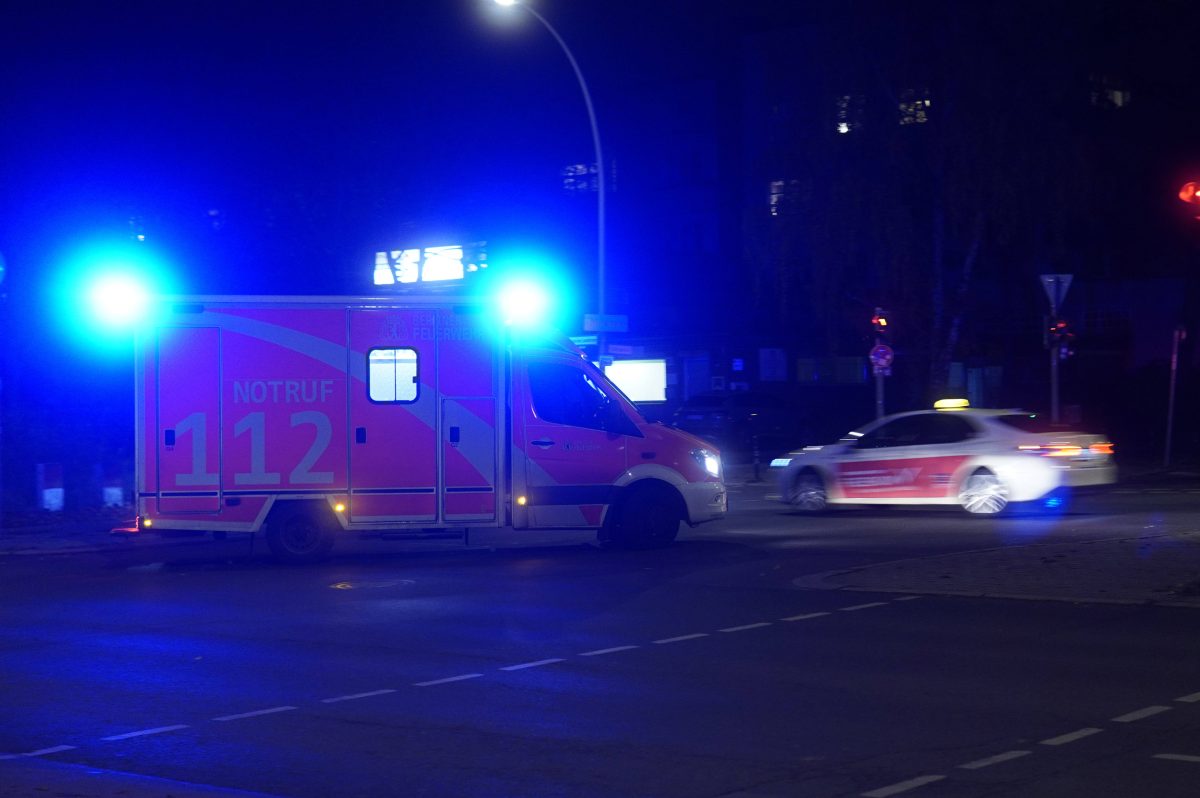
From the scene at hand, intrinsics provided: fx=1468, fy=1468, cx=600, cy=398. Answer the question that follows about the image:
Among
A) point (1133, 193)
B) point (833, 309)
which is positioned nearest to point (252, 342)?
point (833, 309)

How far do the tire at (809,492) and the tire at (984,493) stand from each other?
Answer: 7.40ft

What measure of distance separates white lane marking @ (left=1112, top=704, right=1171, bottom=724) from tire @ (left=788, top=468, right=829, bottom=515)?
13.8 m

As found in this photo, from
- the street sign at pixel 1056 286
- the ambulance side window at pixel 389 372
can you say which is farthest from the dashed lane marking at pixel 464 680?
the street sign at pixel 1056 286

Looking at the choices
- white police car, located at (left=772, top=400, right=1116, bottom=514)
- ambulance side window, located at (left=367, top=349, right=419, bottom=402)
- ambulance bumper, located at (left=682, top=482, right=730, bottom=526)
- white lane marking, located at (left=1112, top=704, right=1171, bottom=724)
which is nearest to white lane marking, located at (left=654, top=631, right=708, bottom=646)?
white lane marking, located at (left=1112, top=704, right=1171, bottom=724)

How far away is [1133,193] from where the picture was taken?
4375 cm

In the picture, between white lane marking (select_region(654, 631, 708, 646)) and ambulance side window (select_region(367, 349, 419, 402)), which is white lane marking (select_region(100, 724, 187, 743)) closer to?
white lane marking (select_region(654, 631, 708, 646))

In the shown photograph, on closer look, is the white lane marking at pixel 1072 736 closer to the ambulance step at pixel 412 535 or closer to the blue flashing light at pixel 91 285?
the ambulance step at pixel 412 535

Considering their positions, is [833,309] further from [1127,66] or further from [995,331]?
[995,331]

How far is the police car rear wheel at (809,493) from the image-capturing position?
875 inches

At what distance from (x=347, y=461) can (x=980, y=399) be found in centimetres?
3645

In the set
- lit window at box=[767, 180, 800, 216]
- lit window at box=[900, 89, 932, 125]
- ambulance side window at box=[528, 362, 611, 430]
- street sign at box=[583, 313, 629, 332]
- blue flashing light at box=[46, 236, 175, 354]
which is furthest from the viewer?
lit window at box=[767, 180, 800, 216]

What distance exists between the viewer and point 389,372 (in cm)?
1741

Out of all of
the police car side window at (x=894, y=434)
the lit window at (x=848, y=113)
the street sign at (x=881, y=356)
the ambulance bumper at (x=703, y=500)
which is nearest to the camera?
the ambulance bumper at (x=703, y=500)

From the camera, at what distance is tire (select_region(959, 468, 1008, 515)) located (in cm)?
2042
